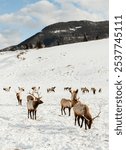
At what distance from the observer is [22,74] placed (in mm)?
62438

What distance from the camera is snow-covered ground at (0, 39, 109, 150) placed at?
1641 cm

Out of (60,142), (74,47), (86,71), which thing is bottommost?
(60,142)

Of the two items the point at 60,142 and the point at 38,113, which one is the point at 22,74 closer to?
the point at 38,113

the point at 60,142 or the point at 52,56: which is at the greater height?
the point at 52,56

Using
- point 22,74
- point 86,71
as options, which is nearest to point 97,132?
point 86,71

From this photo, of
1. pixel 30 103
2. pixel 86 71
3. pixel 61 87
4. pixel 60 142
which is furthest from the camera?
pixel 86 71

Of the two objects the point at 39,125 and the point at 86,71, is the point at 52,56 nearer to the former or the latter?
the point at 86,71

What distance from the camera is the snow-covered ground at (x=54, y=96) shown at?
16406mm

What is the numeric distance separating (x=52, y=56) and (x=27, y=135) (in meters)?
52.4

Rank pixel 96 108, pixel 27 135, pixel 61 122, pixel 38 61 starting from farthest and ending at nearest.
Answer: pixel 38 61
pixel 96 108
pixel 61 122
pixel 27 135

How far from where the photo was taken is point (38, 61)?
226 feet

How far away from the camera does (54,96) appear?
132 ft

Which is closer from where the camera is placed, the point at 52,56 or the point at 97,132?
the point at 97,132

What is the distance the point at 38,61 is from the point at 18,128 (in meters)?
49.6
